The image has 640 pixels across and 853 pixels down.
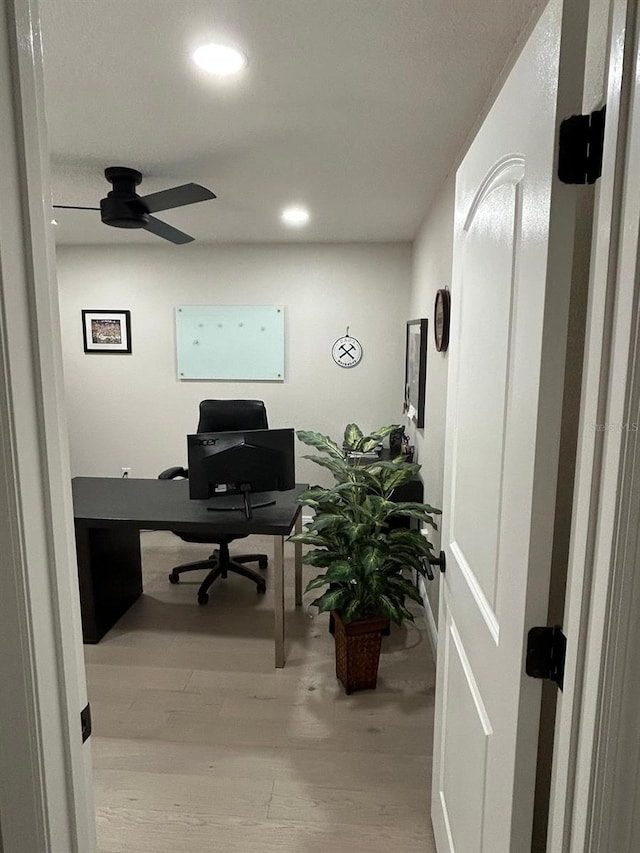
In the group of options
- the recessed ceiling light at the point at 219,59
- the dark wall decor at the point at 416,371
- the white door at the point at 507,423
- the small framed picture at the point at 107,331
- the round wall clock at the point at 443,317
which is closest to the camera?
the white door at the point at 507,423

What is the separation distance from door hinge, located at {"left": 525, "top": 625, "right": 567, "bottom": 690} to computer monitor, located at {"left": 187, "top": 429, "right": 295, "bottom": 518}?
72.1 inches

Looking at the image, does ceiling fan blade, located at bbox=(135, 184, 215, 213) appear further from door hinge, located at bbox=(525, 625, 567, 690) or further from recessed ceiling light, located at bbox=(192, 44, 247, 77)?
door hinge, located at bbox=(525, 625, 567, 690)

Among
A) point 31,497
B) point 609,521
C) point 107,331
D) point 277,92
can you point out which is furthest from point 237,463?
point 107,331

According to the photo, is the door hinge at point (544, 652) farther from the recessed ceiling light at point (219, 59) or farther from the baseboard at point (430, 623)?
the baseboard at point (430, 623)

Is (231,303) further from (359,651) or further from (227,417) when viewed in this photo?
(359,651)

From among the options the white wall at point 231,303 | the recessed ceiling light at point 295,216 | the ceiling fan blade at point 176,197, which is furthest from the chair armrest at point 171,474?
the recessed ceiling light at point 295,216

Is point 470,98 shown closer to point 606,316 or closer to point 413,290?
point 606,316

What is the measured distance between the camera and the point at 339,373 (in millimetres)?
4430

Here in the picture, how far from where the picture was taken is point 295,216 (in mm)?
3416

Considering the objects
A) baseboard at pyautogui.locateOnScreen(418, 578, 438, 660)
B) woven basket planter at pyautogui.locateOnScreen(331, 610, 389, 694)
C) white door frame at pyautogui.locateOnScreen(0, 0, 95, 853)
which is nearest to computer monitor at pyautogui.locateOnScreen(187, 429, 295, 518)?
woven basket planter at pyautogui.locateOnScreen(331, 610, 389, 694)

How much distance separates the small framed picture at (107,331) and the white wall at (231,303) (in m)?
0.06

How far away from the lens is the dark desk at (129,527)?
8.24 feet

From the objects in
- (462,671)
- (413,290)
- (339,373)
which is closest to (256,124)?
(462,671)

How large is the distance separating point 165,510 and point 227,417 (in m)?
1.02
